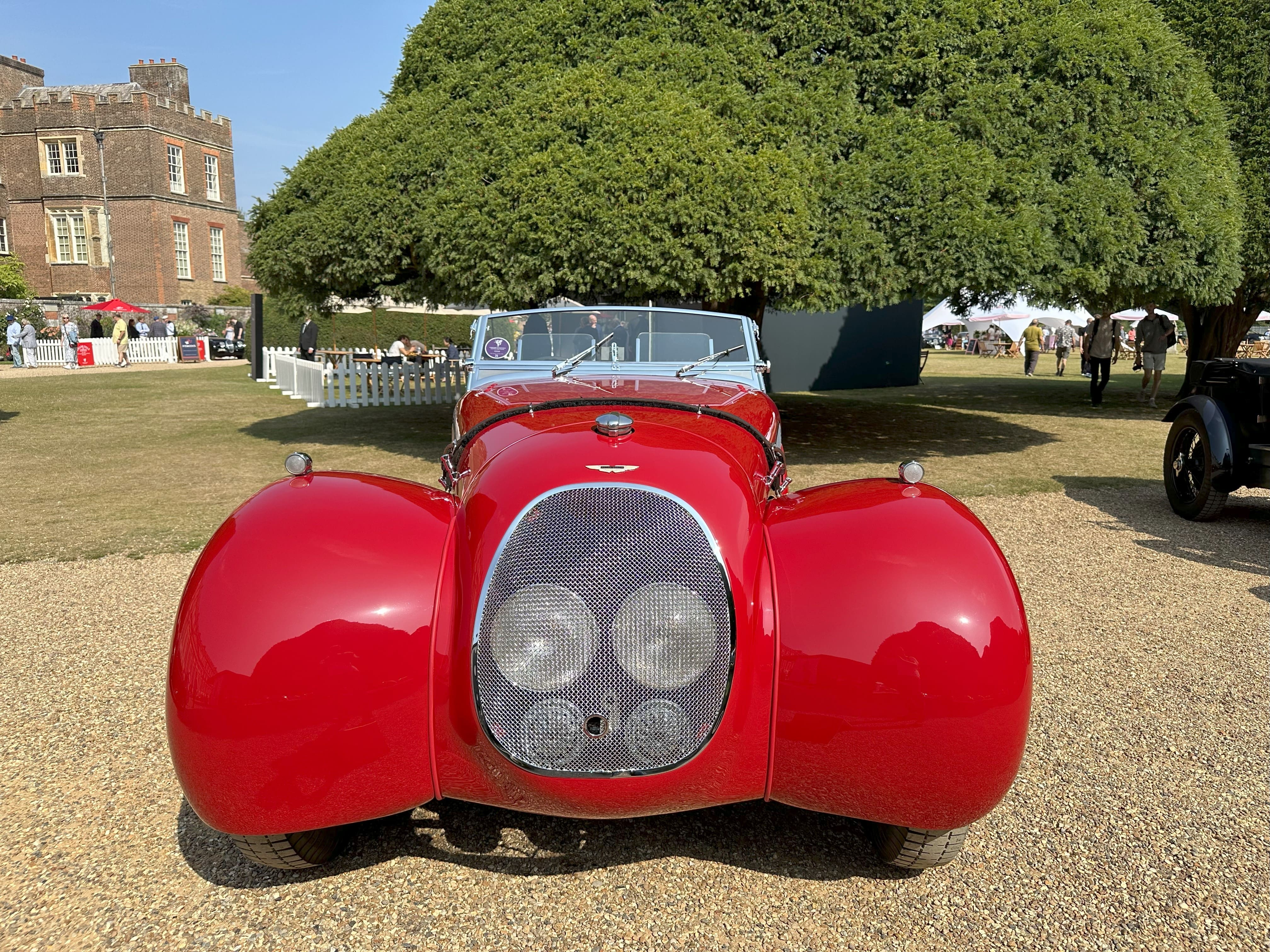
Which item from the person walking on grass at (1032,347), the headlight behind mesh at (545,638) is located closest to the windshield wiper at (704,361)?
the headlight behind mesh at (545,638)

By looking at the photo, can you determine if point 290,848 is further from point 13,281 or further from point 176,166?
point 176,166

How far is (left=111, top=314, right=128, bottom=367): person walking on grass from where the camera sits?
26.8 metres

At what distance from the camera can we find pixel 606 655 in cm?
213

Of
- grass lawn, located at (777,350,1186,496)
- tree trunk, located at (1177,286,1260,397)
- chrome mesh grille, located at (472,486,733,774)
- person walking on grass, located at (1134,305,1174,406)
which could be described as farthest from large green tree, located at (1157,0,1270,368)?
chrome mesh grille, located at (472,486,733,774)

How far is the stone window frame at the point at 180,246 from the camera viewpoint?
4044cm

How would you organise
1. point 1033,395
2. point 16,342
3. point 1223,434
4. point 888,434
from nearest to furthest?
1. point 1223,434
2. point 888,434
3. point 1033,395
4. point 16,342

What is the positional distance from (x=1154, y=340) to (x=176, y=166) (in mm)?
41963

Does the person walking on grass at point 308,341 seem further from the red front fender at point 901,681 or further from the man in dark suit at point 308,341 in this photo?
the red front fender at point 901,681

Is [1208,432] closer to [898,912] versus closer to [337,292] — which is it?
[898,912]

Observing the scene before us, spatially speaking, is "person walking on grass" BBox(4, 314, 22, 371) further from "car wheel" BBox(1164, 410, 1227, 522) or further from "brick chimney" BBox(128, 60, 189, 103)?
"car wheel" BBox(1164, 410, 1227, 522)

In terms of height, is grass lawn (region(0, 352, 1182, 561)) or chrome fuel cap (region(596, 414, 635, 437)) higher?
chrome fuel cap (region(596, 414, 635, 437))

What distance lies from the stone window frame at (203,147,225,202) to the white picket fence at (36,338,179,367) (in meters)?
15.1

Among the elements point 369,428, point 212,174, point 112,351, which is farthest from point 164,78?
point 369,428

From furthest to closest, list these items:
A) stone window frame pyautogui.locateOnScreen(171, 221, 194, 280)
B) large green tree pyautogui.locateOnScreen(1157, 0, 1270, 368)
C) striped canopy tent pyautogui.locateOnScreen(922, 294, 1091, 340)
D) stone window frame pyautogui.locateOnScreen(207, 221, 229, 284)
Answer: stone window frame pyautogui.locateOnScreen(207, 221, 229, 284), stone window frame pyautogui.locateOnScreen(171, 221, 194, 280), striped canopy tent pyautogui.locateOnScreen(922, 294, 1091, 340), large green tree pyautogui.locateOnScreen(1157, 0, 1270, 368)
